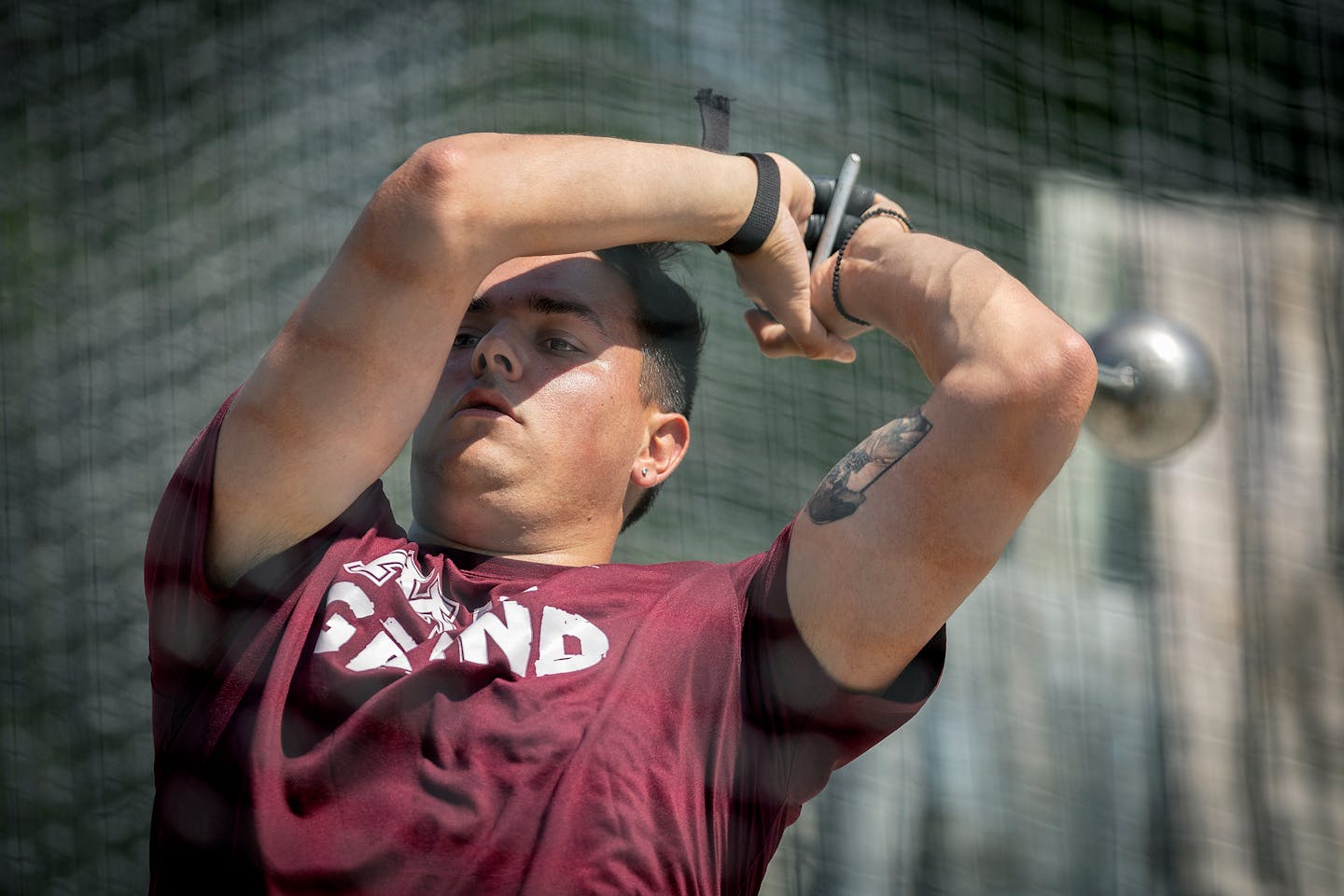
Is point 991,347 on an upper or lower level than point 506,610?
upper

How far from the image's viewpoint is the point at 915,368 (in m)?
1.69

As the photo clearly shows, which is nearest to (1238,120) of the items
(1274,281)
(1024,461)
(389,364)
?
(1274,281)

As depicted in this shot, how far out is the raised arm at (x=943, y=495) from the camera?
2.54 feet

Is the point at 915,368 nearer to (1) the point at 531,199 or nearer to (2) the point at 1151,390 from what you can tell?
(2) the point at 1151,390

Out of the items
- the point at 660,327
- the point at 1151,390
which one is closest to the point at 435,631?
the point at 660,327

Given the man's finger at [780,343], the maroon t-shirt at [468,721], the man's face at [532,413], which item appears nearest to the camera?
the maroon t-shirt at [468,721]

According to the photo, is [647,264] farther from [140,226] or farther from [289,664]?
[140,226]

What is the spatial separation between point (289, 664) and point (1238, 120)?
4.73 feet

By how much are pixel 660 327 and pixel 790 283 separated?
0.43 ft

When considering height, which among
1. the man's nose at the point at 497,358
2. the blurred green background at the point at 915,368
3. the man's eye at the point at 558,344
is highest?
the man's nose at the point at 497,358

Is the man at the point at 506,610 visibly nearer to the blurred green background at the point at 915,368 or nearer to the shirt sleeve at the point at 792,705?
the shirt sleeve at the point at 792,705

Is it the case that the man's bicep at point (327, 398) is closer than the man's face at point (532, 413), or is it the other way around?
the man's bicep at point (327, 398)

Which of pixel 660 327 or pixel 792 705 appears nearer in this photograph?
pixel 792 705

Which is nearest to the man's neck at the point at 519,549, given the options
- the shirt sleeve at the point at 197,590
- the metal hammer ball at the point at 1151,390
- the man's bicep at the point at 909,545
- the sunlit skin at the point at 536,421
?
the sunlit skin at the point at 536,421
